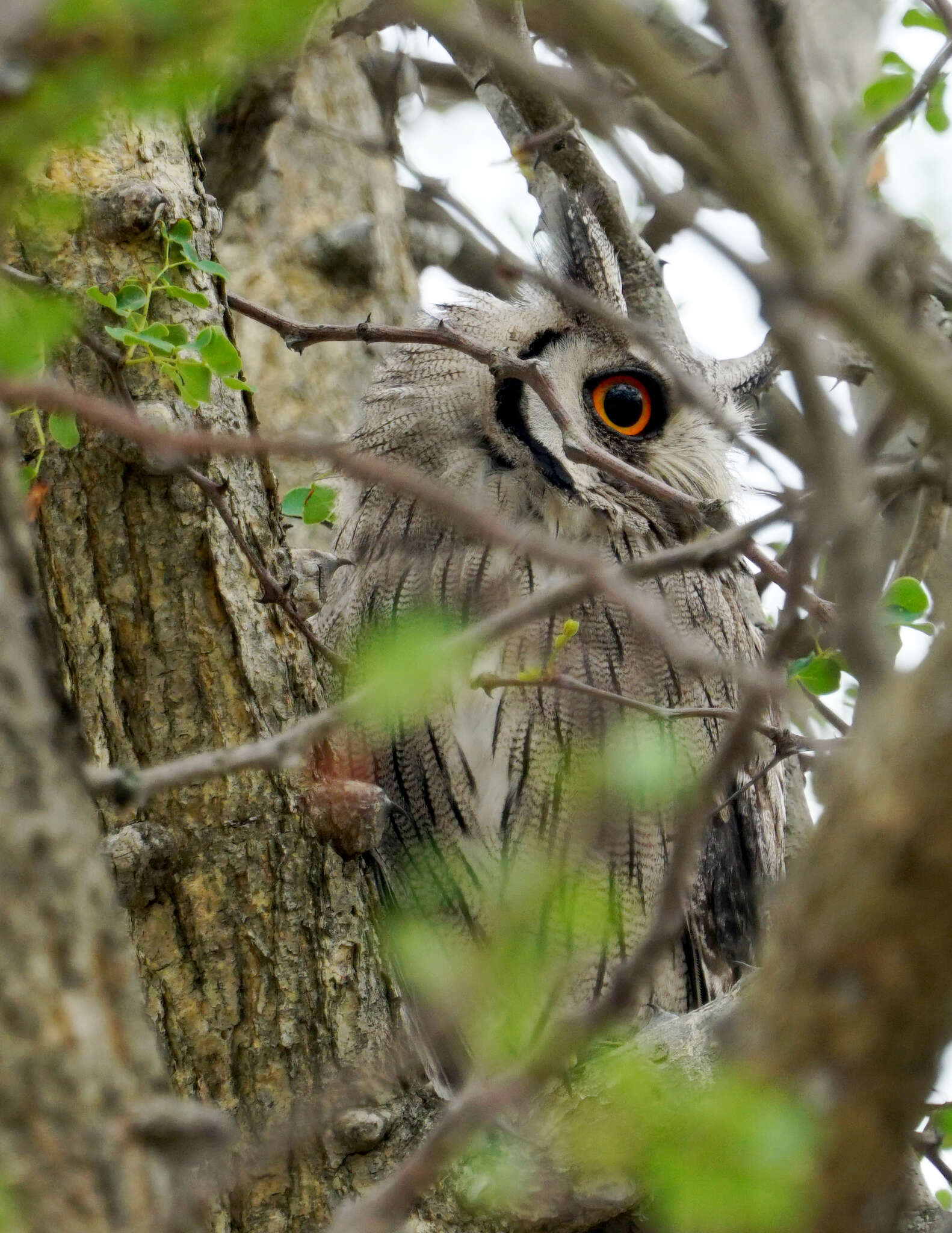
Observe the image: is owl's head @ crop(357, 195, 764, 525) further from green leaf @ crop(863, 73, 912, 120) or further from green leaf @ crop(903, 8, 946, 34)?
green leaf @ crop(903, 8, 946, 34)

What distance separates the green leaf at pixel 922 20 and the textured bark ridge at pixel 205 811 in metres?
1.25

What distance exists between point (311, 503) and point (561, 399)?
1.53ft

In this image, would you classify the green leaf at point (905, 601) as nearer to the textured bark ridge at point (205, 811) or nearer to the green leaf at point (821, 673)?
the green leaf at point (821, 673)

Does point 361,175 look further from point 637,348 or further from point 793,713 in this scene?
point 793,713

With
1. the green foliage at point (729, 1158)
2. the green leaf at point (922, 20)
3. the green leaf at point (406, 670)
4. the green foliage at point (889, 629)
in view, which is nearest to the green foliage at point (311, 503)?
the green foliage at point (889, 629)

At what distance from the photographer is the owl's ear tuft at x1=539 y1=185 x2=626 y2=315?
2.37m

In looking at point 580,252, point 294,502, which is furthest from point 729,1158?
point 580,252

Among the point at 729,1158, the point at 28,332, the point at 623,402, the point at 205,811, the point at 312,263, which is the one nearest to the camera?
the point at 729,1158

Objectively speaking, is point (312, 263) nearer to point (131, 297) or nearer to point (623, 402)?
point (623, 402)

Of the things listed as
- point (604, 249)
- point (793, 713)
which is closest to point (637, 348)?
point (604, 249)

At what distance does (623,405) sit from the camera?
7.62ft

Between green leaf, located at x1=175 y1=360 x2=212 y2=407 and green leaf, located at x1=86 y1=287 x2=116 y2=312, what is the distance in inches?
4.4

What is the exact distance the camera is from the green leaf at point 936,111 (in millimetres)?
2271

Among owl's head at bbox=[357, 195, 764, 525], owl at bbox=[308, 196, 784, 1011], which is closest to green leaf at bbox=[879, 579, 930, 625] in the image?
owl at bbox=[308, 196, 784, 1011]
